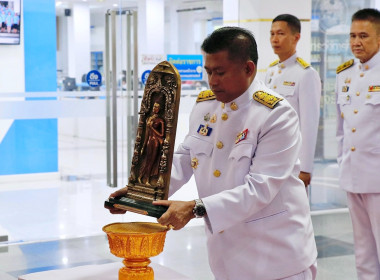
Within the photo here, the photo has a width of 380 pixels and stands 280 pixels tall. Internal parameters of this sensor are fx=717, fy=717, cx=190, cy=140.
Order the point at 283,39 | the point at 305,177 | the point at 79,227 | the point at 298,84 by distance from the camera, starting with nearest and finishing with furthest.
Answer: the point at 305,177
the point at 298,84
the point at 283,39
the point at 79,227

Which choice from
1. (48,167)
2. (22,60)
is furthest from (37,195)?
(22,60)

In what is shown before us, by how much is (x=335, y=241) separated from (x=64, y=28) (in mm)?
2890

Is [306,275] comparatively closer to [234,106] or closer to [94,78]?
[234,106]

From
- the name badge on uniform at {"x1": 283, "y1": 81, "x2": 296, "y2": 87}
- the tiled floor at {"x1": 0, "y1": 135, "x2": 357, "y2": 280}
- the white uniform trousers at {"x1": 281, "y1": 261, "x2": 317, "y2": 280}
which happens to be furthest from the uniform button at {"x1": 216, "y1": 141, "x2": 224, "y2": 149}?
the tiled floor at {"x1": 0, "y1": 135, "x2": 357, "y2": 280}

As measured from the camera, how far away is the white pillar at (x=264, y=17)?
20.5 feet

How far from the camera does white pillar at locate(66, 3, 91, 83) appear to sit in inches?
241

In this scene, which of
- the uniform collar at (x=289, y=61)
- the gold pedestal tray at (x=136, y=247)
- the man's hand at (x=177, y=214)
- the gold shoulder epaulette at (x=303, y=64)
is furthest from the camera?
the uniform collar at (x=289, y=61)

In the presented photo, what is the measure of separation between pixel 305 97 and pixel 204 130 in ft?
6.70

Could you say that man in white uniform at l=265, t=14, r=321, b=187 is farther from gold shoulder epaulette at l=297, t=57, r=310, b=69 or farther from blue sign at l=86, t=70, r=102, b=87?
blue sign at l=86, t=70, r=102, b=87

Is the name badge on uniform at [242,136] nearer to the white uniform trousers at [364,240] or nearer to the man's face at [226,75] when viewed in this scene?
the man's face at [226,75]

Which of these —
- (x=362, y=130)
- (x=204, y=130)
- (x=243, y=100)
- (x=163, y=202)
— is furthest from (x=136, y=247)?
(x=362, y=130)

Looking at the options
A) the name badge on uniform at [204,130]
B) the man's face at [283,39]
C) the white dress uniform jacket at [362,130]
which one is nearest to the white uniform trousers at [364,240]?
the white dress uniform jacket at [362,130]

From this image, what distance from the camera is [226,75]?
2105 mm

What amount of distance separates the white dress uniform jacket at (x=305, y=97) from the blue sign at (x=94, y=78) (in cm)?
230
